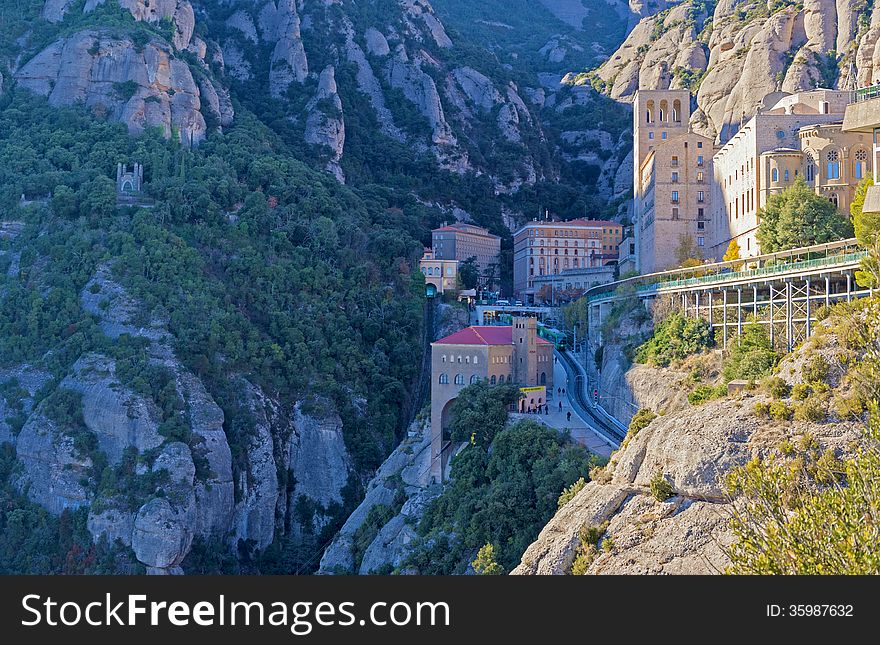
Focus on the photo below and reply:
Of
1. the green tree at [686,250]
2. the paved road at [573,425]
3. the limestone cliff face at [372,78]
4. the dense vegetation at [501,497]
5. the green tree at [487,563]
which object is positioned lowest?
the green tree at [487,563]

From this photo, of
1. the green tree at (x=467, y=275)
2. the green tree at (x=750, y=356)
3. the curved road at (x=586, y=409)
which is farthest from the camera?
the green tree at (x=467, y=275)

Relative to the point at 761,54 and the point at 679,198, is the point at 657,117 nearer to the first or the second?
the point at 679,198

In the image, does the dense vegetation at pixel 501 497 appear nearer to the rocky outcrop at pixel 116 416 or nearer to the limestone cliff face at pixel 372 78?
the rocky outcrop at pixel 116 416

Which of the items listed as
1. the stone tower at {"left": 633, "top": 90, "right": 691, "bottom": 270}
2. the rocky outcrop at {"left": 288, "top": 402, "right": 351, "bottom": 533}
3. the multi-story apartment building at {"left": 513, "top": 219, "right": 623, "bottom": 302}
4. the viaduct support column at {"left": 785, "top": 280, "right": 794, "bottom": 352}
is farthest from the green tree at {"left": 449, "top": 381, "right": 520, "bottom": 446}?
the multi-story apartment building at {"left": 513, "top": 219, "right": 623, "bottom": 302}

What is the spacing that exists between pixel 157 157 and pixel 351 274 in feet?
70.3

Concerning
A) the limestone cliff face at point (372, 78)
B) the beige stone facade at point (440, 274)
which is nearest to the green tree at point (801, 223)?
the beige stone facade at point (440, 274)

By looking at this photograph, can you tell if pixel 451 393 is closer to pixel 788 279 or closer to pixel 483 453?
pixel 483 453

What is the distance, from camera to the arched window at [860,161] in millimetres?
54031

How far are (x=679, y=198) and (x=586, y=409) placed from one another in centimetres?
2044

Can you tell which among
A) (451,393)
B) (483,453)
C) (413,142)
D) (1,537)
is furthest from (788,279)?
(413,142)

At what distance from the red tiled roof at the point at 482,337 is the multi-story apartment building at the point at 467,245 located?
4568 cm

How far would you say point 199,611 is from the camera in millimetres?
14797

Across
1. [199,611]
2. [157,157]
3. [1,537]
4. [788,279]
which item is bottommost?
[1,537]

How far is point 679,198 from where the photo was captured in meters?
72.2
